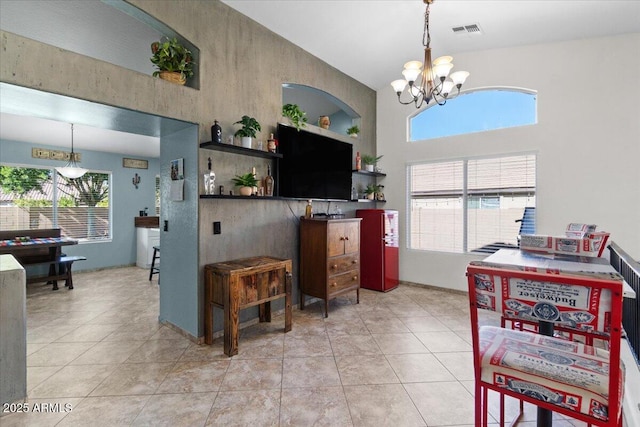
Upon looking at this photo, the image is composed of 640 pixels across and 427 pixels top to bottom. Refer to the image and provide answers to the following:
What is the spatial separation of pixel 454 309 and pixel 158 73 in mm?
4234

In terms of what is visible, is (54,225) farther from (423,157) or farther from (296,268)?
(423,157)

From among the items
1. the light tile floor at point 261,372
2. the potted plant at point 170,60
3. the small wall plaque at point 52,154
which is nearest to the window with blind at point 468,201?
the light tile floor at point 261,372

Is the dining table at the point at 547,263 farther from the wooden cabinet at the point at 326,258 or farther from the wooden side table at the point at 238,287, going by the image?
the wooden cabinet at the point at 326,258

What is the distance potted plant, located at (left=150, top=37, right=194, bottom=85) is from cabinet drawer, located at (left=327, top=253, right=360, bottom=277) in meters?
2.49

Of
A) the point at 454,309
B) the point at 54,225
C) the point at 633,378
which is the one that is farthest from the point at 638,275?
the point at 54,225

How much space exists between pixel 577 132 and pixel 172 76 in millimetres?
4669

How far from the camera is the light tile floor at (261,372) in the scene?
1.88m

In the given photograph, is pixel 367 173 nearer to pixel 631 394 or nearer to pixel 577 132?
pixel 577 132

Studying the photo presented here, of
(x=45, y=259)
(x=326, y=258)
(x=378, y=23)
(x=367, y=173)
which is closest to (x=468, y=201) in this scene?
(x=367, y=173)

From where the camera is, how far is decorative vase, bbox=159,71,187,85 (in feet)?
8.77

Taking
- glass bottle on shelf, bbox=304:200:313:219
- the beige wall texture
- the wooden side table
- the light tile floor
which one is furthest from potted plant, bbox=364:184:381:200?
the wooden side table

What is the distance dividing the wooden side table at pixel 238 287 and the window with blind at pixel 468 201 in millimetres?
2610

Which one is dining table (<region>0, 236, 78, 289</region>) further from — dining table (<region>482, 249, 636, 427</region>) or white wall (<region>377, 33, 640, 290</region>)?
white wall (<region>377, 33, 640, 290</region>)

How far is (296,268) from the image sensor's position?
12.8ft
